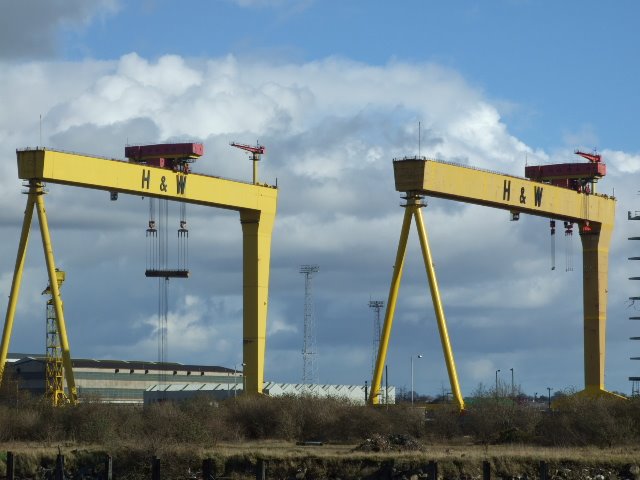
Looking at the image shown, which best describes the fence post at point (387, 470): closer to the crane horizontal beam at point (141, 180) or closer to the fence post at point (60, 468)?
the fence post at point (60, 468)

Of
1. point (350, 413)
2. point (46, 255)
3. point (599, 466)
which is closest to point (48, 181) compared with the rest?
point (46, 255)

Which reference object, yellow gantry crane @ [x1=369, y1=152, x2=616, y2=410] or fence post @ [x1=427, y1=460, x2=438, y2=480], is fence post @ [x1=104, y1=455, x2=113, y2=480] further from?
yellow gantry crane @ [x1=369, y1=152, x2=616, y2=410]

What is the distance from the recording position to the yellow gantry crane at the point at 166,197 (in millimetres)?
54656

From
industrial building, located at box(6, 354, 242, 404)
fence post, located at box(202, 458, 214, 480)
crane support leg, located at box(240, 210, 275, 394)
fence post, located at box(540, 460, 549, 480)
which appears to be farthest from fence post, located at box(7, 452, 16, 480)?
industrial building, located at box(6, 354, 242, 404)

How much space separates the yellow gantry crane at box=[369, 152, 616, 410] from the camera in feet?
182

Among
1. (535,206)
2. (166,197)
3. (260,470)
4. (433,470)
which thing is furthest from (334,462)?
(535,206)

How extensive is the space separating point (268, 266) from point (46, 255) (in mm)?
11887

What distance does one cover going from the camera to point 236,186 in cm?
6278

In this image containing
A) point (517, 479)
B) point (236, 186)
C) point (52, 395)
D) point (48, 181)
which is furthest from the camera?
point (52, 395)

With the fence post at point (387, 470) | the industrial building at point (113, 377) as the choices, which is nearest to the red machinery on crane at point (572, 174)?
the fence post at point (387, 470)

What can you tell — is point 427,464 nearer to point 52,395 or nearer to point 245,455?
point 245,455

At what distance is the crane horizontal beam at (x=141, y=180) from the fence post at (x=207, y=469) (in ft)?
49.5

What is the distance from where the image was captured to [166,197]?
5906 cm

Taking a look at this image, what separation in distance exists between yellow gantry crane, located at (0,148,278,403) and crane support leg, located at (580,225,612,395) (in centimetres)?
1447
